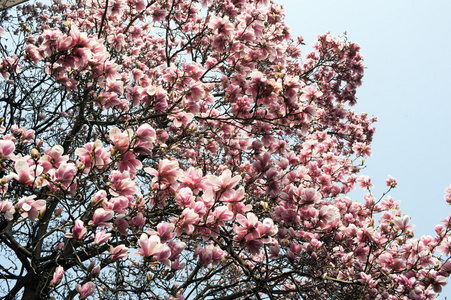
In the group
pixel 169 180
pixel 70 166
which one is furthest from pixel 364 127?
pixel 70 166

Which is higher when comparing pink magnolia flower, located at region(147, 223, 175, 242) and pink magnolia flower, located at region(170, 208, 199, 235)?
pink magnolia flower, located at region(170, 208, 199, 235)

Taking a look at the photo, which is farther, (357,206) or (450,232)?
(357,206)

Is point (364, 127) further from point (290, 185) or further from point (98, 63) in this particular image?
point (98, 63)

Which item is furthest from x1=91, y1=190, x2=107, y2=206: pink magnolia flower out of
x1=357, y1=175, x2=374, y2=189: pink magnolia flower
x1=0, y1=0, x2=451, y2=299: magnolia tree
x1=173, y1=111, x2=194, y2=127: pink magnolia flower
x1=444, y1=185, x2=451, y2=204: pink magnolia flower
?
x1=444, y1=185, x2=451, y2=204: pink magnolia flower

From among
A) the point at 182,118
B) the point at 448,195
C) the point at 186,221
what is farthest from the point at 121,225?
the point at 448,195

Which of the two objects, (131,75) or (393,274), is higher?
(131,75)

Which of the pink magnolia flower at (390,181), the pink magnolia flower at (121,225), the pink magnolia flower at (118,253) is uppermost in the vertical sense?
the pink magnolia flower at (390,181)

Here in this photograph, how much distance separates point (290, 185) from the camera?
2787 mm

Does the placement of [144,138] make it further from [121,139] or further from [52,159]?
[52,159]

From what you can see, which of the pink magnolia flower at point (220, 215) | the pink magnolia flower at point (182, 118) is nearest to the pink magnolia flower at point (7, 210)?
the pink magnolia flower at point (220, 215)

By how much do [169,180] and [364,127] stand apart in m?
6.85

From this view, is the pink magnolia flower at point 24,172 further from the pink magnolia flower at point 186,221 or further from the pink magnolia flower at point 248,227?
the pink magnolia flower at point 248,227

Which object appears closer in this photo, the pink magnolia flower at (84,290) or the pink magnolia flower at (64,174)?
the pink magnolia flower at (84,290)

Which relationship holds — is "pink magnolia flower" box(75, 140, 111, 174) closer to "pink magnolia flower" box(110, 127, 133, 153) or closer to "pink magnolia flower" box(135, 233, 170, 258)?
"pink magnolia flower" box(110, 127, 133, 153)
